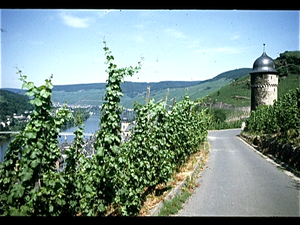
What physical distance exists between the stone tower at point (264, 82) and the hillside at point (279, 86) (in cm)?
1811

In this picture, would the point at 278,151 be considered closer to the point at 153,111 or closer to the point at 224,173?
the point at 224,173

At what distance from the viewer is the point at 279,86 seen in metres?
58.8

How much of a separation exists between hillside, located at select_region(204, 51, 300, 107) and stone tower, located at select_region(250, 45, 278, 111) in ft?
59.4

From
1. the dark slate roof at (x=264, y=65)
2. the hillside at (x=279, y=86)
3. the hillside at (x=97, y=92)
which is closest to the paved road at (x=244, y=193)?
the hillside at (x=97, y=92)

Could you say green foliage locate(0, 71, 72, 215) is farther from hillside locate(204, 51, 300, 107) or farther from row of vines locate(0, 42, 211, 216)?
hillside locate(204, 51, 300, 107)

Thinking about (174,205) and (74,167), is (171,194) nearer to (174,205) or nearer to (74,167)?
(174,205)

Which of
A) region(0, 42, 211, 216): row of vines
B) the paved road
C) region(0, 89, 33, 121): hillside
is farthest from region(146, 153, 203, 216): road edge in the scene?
region(0, 89, 33, 121): hillside

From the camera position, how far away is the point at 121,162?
520cm

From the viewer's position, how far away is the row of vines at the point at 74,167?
4047 mm

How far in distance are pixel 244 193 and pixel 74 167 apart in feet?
16.1

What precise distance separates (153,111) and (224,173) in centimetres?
489

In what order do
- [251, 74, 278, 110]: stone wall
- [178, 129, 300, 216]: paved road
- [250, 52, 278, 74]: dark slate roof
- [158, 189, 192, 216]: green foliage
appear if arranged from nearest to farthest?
[158, 189, 192, 216]: green foliage
[178, 129, 300, 216]: paved road
[251, 74, 278, 110]: stone wall
[250, 52, 278, 74]: dark slate roof

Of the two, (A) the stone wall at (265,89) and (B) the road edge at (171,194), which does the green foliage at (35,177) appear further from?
(A) the stone wall at (265,89)

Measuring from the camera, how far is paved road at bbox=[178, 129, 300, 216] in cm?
650
